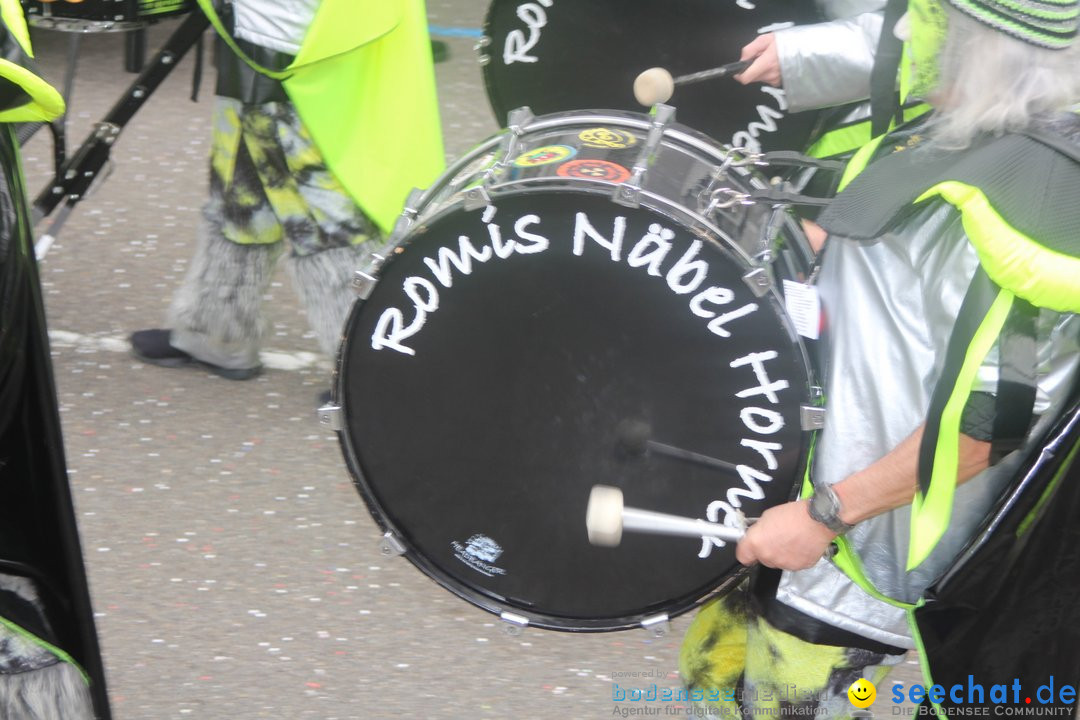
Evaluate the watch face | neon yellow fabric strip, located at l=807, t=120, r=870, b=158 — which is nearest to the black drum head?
the watch face

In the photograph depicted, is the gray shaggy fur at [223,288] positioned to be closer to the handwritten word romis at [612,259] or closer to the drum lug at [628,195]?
the handwritten word romis at [612,259]

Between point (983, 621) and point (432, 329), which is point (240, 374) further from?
point (983, 621)

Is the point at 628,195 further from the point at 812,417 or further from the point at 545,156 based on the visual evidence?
the point at 812,417

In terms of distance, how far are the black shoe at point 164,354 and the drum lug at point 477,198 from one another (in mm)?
2080

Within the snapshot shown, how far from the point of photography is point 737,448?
6.57ft

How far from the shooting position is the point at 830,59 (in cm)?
250

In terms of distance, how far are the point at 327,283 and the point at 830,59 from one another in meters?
1.50

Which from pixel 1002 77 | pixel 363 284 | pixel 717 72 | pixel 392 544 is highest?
pixel 1002 77

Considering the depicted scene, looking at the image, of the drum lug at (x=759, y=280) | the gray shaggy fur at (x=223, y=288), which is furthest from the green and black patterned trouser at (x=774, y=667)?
the gray shaggy fur at (x=223, y=288)

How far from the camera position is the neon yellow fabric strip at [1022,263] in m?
1.64

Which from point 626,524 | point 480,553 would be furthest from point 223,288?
point 626,524

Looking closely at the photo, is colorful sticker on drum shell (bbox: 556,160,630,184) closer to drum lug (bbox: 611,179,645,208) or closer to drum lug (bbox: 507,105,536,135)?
drum lug (bbox: 611,179,645,208)

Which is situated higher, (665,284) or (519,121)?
(519,121)

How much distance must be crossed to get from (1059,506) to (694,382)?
0.50 meters
